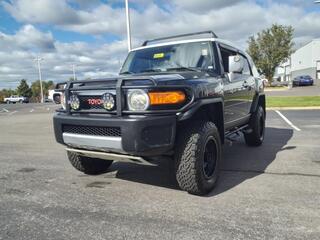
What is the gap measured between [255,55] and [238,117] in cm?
4081

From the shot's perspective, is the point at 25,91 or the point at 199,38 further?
the point at 25,91

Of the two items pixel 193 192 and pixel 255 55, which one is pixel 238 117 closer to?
pixel 193 192

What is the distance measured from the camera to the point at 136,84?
3908 mm

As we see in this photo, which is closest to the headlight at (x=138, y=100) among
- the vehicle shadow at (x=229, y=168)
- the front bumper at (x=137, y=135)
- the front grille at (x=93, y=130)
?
the front bumper at (x=137, y=135)

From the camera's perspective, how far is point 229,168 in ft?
18.6

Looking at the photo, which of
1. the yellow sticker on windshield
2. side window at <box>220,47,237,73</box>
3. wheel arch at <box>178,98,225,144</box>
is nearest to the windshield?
the yellow sticker on windshield

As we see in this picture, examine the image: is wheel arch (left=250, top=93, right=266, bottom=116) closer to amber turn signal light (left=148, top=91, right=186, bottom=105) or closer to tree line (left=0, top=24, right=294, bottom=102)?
amber turn signal light (left=148, top=91, right=186, bottom=105)

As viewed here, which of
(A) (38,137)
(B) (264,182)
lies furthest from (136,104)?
(A) (38,137)

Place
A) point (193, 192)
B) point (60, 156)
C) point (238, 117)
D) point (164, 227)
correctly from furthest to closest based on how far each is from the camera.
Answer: point (60, 156) → point (238, 117) → point (193, 192) → point (164, 227)

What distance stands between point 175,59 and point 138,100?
5.74 ft

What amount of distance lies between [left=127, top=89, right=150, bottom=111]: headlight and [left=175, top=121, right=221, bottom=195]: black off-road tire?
1.93 feet

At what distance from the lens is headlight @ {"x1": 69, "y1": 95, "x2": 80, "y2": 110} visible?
14.4ft

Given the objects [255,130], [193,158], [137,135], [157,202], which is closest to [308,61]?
[255,130]

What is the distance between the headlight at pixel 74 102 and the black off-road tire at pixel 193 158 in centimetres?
130
